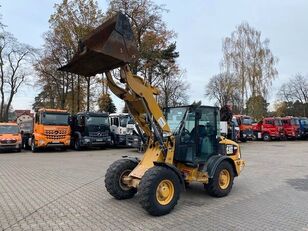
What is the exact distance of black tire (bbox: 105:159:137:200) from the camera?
8203mm

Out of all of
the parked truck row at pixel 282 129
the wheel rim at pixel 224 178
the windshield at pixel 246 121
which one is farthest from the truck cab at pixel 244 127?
the wheel rim at pixel 224 178

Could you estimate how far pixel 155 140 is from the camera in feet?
26.7

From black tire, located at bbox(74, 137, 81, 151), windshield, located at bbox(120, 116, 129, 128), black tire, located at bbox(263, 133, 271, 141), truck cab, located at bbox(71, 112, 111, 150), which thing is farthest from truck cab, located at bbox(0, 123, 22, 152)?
black tire, located at bbox(263, 133, 271, 141)

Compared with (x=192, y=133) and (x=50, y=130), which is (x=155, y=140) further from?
(x=50, y=130)

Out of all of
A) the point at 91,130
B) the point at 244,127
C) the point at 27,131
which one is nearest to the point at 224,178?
the point at 91,130

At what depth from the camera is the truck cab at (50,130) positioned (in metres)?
23.2

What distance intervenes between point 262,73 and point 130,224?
4466cm

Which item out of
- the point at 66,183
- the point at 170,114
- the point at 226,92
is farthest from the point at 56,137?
the point at 226,92

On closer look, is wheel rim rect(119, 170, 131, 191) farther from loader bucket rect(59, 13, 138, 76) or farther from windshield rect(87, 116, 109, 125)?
windshield rect(87, 116, 109, 125)

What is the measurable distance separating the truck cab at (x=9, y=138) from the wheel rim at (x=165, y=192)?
60.9 feet

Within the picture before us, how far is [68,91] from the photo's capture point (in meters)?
42.5

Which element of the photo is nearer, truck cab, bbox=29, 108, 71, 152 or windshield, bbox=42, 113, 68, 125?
truck cab, bbox=29, 108, 71, 152

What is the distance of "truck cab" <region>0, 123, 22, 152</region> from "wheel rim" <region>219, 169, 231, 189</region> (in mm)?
18083

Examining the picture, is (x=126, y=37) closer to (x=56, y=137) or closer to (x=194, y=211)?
(x=194, y=211)
